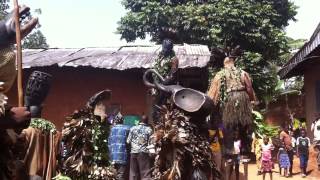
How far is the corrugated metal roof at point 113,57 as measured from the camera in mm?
10498

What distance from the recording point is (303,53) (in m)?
14.2

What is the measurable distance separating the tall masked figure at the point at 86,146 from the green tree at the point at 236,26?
43.9 ft

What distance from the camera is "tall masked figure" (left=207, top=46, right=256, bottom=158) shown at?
599 centimetres

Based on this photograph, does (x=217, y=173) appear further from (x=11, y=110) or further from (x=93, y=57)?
(x=93, y=57)

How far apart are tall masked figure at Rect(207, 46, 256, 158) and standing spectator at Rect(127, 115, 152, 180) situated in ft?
8.04

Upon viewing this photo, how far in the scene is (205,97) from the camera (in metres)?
4.45

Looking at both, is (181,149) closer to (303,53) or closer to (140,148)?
(140,148)

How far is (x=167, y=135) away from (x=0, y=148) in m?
2.17

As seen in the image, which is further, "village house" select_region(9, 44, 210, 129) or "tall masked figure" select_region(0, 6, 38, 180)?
"village house" select_region(9, 44, 210, 129)

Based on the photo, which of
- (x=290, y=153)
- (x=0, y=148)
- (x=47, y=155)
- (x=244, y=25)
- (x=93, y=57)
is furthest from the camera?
(x=244, y=25)

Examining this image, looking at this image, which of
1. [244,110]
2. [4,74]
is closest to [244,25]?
[244,110]

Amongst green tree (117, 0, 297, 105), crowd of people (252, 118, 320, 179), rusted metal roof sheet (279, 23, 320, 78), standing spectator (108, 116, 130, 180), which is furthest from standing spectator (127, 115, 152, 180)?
green tree (117, 0, 297, 105)

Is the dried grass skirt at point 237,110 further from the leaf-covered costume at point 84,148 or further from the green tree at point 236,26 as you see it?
the green tree at point 236,26

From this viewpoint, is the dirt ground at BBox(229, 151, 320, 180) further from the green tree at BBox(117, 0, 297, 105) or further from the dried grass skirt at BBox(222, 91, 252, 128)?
the dried grass skirt at BBox(222, 91, 252, 128)
